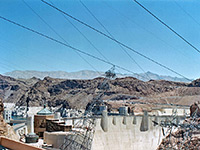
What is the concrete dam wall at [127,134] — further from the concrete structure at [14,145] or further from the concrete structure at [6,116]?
the concrete structure at [14,145]

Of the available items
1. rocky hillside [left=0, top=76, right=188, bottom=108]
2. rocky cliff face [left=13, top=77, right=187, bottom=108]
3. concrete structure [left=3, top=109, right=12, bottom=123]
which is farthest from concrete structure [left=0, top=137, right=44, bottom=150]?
rocky cliff face [left=13, top=77, right=187, bottom=108]

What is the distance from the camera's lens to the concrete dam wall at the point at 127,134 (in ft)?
97.7

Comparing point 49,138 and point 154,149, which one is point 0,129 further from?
point 154,149

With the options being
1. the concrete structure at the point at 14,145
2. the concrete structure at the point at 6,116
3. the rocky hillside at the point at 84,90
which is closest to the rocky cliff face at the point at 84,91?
the rocky hillside at the point at 84,90

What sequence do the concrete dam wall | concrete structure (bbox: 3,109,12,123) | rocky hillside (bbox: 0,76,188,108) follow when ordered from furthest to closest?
rocky hillside (bbox: 0,76,188,108) < concrete structure (bbox: 3,109,12,123) < the concrete dam wall

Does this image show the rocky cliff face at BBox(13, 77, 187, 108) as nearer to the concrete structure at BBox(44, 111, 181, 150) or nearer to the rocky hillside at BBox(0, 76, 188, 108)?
the rocky hillside at BBox(0, 76, 188, 108)

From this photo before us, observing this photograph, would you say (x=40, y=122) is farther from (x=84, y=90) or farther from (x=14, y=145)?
(x=84, y=90)

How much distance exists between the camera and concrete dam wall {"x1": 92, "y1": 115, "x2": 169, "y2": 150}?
97.7ft

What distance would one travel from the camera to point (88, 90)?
12519cm

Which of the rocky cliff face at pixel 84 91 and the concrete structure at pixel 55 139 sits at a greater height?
the rocky cliff face at pixel 84 91

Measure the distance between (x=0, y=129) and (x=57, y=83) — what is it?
141819 millimetres

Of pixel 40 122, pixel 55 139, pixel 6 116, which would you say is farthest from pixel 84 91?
pixel 55 139

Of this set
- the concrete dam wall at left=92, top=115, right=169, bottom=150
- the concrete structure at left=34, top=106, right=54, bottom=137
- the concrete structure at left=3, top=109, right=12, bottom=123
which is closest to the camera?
the concrete structure at left=34, top=106, right=54, bottom=137

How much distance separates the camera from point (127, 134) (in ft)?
107
